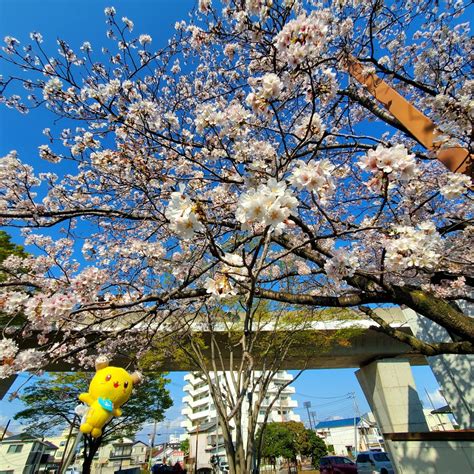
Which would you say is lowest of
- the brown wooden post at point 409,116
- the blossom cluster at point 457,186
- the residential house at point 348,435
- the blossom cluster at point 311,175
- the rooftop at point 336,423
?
the blossom cluster at point 311,175

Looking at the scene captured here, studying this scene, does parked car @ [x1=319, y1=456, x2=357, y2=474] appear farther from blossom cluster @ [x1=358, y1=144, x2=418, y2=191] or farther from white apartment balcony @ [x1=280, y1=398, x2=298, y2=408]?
white apartment balcony @ [x1=280, y1=398, x2=298, y2=408]

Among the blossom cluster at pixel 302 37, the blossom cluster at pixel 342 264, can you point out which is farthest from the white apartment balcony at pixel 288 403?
the blossom cluster at pixel 302 37

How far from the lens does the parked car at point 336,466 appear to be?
1510 centimetres

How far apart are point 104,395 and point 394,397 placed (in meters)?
14.3

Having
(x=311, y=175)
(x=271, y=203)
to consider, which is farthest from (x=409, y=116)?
(x=271, y=203)

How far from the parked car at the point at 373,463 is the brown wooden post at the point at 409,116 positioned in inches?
618

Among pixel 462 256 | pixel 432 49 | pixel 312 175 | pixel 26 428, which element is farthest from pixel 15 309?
pixel 26 428

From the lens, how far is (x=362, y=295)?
11.3ft

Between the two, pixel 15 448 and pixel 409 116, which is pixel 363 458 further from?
pixel 15 448

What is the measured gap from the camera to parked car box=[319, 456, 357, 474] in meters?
15.1

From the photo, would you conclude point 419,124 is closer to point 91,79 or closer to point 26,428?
point 91,79

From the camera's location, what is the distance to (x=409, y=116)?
3.94m

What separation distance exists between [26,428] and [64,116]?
17959 mm

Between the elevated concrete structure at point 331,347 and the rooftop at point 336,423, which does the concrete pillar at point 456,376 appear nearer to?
the elevated concrete structure at point 331,347
